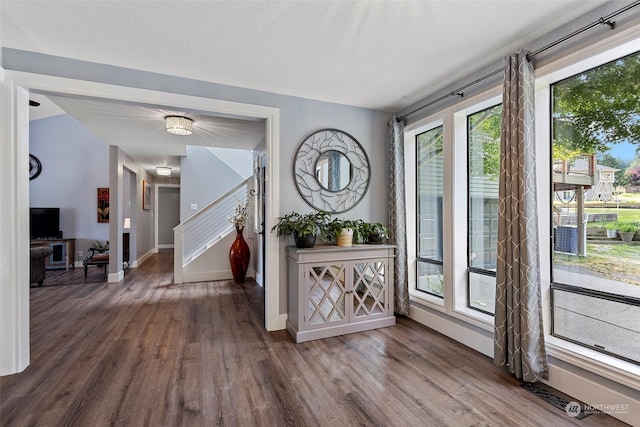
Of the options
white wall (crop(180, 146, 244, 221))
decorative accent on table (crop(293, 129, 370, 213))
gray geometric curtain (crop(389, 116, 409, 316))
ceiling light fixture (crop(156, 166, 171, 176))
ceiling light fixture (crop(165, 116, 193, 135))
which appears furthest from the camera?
ceiling light fixture (crop(156, 166, 171, 176))

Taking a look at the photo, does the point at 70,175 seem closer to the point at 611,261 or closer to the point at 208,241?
the point at 208,241

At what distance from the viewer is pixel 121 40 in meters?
2.17

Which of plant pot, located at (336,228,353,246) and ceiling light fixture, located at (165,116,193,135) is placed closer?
plant pot, located at (336,228,353,246)

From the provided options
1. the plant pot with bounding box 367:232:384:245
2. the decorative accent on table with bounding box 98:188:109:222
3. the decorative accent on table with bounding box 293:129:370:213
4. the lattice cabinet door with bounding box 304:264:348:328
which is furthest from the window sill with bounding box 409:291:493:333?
the decorative accent on table with bounding box 98:188:109:222

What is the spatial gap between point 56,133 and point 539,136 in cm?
894

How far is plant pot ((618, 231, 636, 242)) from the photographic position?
1.90 metres

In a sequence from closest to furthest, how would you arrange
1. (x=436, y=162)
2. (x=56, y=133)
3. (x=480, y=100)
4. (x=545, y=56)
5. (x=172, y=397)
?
(x=172, y=397), (x=545, y=56), (x=480, y=100), (x=436, y=162), (x=56, y=133)

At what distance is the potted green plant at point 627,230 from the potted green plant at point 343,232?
201 centimetres

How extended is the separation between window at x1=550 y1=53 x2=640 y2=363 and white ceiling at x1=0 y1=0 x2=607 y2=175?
0.52 m

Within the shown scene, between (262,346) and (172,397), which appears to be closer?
(172,397)

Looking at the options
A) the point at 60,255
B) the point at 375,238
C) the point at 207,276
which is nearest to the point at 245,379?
the point at 375,238

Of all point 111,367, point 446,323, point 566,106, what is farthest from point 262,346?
point 566,106

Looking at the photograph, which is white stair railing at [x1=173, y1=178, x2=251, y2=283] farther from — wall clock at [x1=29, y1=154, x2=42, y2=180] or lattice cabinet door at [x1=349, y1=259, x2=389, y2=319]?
wall clock at [x1=29, y1=154, x2=42, y2=180]

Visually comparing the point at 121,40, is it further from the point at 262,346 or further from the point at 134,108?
the point at 262,346
